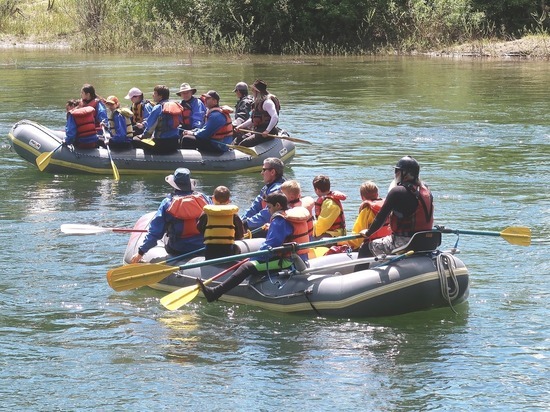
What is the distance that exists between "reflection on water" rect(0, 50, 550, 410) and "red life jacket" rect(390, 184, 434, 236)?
73cm

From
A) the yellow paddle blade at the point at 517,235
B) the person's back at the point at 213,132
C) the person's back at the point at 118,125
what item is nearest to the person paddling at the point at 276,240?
the yellow paddle blade at the point at 517,235

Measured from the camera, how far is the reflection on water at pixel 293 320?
22.5 feet

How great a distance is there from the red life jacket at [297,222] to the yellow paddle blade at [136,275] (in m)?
0.96

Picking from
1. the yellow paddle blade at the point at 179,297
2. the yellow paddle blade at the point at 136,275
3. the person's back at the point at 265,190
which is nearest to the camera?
the yellow paddle blade at the point at 179,297

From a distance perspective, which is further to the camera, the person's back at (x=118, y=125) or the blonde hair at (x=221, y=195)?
the person's back at (x=118, y=125)

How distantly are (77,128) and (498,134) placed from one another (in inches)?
301

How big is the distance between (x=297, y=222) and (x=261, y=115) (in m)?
5.99

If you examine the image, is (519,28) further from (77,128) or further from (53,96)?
(77,128)

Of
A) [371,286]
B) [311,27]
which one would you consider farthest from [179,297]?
[311,27]

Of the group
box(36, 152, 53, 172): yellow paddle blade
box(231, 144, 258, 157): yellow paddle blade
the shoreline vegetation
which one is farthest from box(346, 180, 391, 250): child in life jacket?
the shoreline vegetation

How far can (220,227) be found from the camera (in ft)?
27.8

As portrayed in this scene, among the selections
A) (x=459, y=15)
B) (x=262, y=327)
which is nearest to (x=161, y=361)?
(x=262, y=327)

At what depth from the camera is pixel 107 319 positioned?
8305 millimetres

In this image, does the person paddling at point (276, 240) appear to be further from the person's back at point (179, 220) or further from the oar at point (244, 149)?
the oar at point (244, 149)
